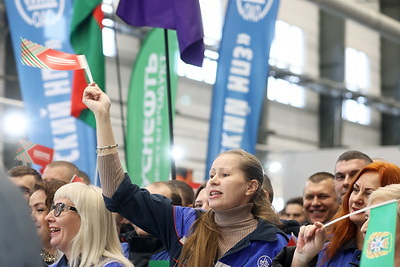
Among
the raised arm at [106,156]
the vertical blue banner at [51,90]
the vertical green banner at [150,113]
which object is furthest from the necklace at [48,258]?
the vertical green banner at [150,113]

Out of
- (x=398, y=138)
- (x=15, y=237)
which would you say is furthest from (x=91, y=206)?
(x=398, y=138)

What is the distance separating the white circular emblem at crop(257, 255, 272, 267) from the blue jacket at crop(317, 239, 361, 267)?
0.71ft

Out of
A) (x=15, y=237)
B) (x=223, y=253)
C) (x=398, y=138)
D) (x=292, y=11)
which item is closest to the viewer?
(x=15, y=237)

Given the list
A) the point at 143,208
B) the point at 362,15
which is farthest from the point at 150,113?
the point at 362,15

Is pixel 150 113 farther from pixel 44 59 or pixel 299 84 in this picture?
pixel 299 84

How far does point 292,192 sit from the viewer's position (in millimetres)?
9086

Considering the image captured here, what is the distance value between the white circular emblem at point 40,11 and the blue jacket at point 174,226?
3931 mm

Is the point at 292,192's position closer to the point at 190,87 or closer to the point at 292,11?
the point at 190,87

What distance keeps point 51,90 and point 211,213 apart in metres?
3.79

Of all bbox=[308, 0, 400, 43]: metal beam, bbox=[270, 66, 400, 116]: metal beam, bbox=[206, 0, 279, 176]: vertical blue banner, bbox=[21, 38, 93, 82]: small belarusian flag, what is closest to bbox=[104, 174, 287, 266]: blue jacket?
bbox=[21, 38, 93, 82]: small belarusian flag

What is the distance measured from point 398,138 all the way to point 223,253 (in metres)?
19.3

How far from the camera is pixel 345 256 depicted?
3215 millimetres

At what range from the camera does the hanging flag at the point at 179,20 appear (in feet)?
16.6

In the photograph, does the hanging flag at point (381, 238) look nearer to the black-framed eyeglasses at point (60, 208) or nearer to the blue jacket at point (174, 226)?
the blue jacket at point (174, 226)
